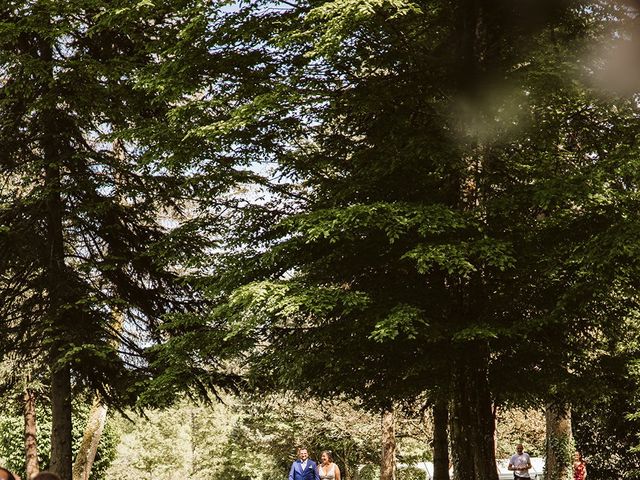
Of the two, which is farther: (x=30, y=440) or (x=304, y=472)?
(x=30, y=440)

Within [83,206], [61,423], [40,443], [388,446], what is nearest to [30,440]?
[40,443]

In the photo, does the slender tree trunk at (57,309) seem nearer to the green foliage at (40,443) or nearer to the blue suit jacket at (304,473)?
the blue suit jacket at (304,473)

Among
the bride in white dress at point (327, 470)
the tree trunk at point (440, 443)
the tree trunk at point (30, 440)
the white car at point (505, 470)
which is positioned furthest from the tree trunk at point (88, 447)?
the white car at point (505, 470)

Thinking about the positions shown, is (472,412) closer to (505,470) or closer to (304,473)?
(304,473)

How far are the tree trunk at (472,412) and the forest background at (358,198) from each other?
3 cm

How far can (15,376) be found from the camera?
554 inches

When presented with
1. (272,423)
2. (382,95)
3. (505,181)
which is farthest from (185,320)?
(272,423)

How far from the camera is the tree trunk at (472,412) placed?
34.8 feet

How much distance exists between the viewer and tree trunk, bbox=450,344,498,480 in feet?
34.8

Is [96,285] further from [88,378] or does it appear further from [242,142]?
[242,142]

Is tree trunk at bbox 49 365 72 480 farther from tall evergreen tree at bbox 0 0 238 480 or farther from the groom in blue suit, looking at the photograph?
the groom in blue suit

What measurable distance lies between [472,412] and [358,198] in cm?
371

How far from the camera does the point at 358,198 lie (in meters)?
11.2

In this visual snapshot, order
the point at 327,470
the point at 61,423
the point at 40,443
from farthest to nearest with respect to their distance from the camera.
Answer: the point at 40,443
the point at 327,470
the point at 61,423
